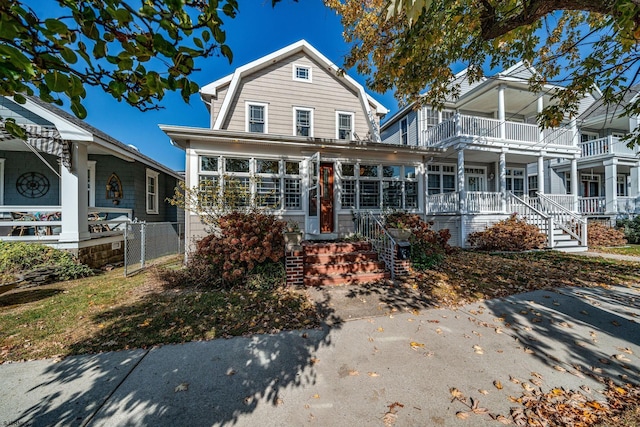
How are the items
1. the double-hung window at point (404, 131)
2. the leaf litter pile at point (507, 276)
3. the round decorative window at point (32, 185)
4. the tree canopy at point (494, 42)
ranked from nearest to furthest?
the tree canopy at point (494, 42) → the leaf litter pile at point (507, 276) → the round decorative window at point (32, 185) → the double-hung window at point (404, 131)

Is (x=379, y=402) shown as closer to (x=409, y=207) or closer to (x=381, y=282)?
(x=381, y=282)

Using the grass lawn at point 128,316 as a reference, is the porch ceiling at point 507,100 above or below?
above

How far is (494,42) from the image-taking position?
13.4ft

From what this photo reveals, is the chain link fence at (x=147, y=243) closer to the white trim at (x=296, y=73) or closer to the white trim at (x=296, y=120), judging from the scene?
the white trim at (x=296, y=120)

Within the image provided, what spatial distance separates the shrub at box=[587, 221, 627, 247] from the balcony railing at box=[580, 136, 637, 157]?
499cm

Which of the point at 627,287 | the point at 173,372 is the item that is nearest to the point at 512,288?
the point at 627,287

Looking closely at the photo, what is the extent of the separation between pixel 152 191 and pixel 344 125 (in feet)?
30.6

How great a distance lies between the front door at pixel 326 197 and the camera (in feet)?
29.4

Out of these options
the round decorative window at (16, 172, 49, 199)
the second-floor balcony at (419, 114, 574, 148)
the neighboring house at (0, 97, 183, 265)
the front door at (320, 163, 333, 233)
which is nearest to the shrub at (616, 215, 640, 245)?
the second-floor balcony at (419, 114, 574, 148)

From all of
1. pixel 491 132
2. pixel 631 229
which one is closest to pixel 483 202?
pixel 491 132

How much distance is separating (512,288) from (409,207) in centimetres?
483

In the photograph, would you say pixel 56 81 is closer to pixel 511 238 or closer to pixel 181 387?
pixel 181 387

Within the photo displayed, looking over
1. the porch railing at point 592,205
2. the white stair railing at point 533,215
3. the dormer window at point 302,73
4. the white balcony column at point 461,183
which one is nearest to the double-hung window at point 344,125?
the dormer window at point 302,73

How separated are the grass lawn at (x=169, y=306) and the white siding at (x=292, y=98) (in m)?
6.81
